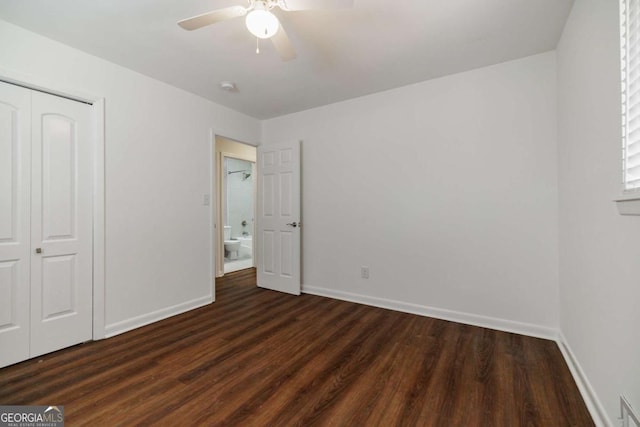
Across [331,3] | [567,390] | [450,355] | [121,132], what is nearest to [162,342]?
[121,132]

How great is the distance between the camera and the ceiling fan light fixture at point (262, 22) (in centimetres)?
146

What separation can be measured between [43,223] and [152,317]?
1.27m

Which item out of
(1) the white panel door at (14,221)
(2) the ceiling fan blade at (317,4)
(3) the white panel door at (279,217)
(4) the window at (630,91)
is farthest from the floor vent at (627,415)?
(1) the white panel door at (14,221)

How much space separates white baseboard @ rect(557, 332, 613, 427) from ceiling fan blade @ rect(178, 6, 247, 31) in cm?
289

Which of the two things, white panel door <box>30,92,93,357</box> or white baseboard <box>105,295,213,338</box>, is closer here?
white panel door <box>30,92,93,357</box>

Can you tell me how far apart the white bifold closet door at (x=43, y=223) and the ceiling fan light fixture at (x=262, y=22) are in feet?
6.38

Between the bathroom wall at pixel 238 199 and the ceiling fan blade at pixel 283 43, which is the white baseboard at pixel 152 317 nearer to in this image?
the ceiling fan blade at pixel 283 43

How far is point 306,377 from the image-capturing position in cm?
186

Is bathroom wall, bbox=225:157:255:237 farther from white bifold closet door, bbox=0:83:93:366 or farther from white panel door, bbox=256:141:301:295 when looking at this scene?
white bifold closet door, bbox=0:83:93:366

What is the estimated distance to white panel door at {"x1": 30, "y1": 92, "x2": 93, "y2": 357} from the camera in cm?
214

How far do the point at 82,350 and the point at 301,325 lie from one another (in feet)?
6.06

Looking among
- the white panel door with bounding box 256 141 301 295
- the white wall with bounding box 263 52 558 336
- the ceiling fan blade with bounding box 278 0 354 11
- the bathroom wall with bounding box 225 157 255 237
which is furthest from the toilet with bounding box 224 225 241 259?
the ceiling fan blade with bounding box 278 0 354 11

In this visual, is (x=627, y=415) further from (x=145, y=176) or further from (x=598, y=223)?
(x=145, y=176)

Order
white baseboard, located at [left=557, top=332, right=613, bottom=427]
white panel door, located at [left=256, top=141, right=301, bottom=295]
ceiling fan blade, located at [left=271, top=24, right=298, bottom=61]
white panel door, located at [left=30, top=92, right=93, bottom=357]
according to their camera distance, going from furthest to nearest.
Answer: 1. white panel door, located at [left=256, top=141, right=301, bottom=295]
2. white panel door, located at [left=30, top=92, right=93, bottom=357]
3. ceiling fan blade, located at [left=271, top=24, right=298, bottom=61]
4. white baseboard, located at [left=557, top=332, right=613, bottom=427]
